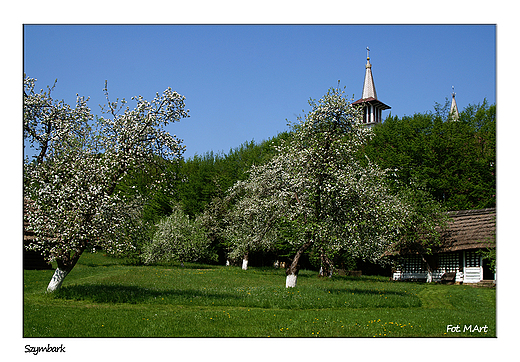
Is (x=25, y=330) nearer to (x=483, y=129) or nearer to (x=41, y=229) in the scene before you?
(x=41, y=229)

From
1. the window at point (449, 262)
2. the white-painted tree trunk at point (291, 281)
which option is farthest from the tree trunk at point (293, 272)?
the window at point (449, 262)

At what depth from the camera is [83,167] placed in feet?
52.1

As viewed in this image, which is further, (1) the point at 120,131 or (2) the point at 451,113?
(2) the point at 451,113

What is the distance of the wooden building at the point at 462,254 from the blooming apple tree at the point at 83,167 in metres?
23.5

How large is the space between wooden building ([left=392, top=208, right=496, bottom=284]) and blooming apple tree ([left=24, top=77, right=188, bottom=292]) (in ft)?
77.0

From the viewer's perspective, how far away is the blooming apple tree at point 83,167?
600 inches

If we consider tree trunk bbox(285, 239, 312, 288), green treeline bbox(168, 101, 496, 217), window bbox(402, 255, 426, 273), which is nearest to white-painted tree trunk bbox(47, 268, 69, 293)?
tree trunk bbox(285, 239, 312, 288)

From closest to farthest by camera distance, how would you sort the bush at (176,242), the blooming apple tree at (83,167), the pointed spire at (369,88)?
1. the blooming apple tree at (83,167)
2. the bush at (176,242)
3. the pointed spire at (369,88)

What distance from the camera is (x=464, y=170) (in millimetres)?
36781

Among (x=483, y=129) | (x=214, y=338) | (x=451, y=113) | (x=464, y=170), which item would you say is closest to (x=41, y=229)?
(x=214, y=338)

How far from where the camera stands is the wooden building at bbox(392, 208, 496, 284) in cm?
Answer: 3073

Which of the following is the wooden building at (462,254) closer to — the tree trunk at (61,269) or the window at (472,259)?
the window at (472,259)

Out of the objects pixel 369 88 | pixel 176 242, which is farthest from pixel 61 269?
pixel 369 88

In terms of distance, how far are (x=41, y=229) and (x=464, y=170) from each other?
1326 inches
